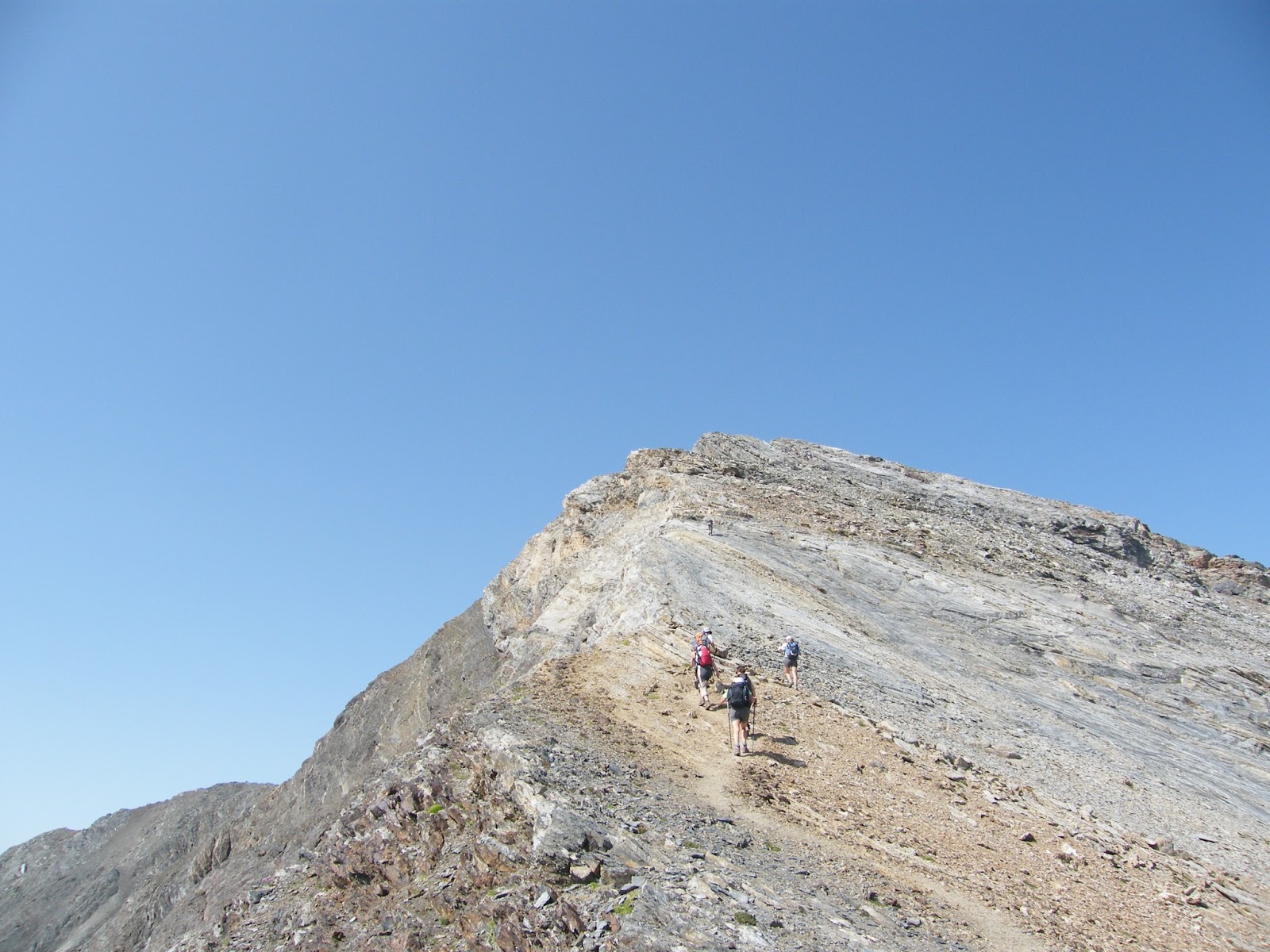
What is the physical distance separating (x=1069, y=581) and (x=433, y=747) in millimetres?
26021

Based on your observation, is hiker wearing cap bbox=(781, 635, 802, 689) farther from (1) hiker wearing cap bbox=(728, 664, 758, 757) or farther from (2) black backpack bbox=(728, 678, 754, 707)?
(2) black backpack bbox=(728, 678, 754, 707)

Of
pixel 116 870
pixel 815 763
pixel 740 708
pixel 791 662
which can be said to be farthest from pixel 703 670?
pixel 116 870

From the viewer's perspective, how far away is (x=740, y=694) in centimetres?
1479

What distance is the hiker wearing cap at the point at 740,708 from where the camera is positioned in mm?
14797

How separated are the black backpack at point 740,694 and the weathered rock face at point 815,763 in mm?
1024

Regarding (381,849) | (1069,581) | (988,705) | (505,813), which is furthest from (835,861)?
(1069,581)

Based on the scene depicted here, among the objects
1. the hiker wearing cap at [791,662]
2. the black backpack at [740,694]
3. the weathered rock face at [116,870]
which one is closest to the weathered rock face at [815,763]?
the hiker wearing cap at [791,662]

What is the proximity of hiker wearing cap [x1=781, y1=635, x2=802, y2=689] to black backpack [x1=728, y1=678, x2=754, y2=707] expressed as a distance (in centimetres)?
329

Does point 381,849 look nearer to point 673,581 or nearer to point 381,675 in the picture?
point 673,581

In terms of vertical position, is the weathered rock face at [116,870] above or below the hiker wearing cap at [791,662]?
below

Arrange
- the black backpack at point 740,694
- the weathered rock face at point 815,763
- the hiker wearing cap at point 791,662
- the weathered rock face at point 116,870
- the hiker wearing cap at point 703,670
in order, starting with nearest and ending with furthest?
the weathered rock face at point 815,763, the black backpack at point 740,694, the hiker wearing cap at point 703,670, the hiker wearing cap at point 791,662, the weathered rock face at point 116,870

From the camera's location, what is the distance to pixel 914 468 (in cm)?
4825

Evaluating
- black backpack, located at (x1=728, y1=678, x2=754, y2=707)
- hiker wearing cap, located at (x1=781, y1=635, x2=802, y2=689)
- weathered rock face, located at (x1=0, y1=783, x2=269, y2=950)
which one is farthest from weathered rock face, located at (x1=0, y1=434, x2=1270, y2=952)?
weathered rock face, located at (x1=0, y1=783, x2=269, y2=950)

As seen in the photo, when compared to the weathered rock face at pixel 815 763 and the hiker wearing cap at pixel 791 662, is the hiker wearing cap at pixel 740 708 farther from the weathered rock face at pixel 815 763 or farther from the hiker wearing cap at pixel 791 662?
the hiker wearing cap at pixel 791 662
